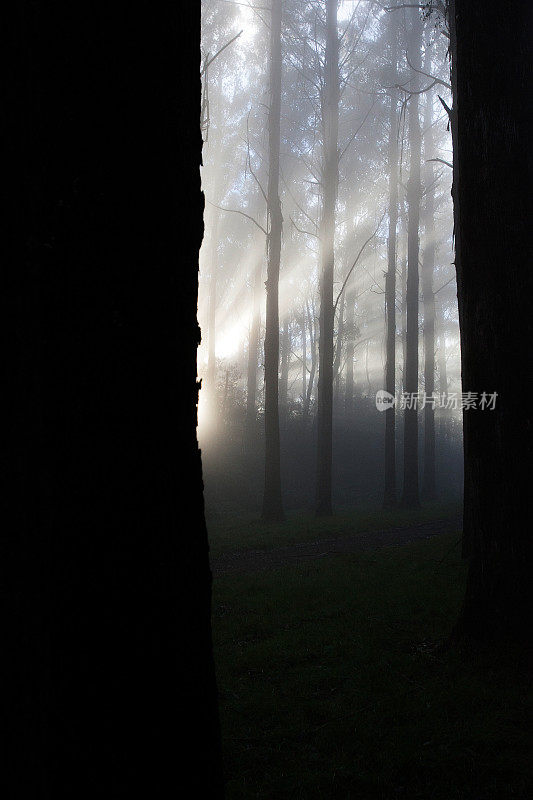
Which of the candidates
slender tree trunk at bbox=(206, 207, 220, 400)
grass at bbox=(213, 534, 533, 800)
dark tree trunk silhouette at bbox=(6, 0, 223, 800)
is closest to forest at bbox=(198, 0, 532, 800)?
grass at bbox=(213, 534, 533, 800)

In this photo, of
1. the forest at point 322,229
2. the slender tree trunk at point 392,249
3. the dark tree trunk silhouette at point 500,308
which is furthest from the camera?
the slender tree trunk at point 392,249

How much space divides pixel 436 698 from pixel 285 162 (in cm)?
2702

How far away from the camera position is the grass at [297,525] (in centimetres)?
1176

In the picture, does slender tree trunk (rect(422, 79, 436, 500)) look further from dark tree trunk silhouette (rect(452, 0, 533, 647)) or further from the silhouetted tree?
dark tree trunk silhouette (rect(452, 0, 533, 647))

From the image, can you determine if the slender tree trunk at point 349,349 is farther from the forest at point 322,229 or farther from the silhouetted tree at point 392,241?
the silhouetted tree at point 392,241

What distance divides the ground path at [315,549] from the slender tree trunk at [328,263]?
2854 mm

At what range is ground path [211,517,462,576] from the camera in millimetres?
9531

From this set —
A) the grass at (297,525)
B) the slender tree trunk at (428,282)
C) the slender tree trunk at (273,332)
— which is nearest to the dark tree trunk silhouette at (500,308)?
the grass at (297,525)

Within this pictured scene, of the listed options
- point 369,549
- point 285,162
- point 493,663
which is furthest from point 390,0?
point 493,663

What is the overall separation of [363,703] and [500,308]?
3080 mm

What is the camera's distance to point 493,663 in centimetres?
443

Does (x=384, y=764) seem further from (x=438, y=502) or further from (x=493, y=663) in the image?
(x=438, y=502)

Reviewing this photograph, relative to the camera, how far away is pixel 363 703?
12.9ft

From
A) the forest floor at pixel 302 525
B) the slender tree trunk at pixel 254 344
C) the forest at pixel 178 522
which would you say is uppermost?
the slender tree trunk at pixel 254 344
